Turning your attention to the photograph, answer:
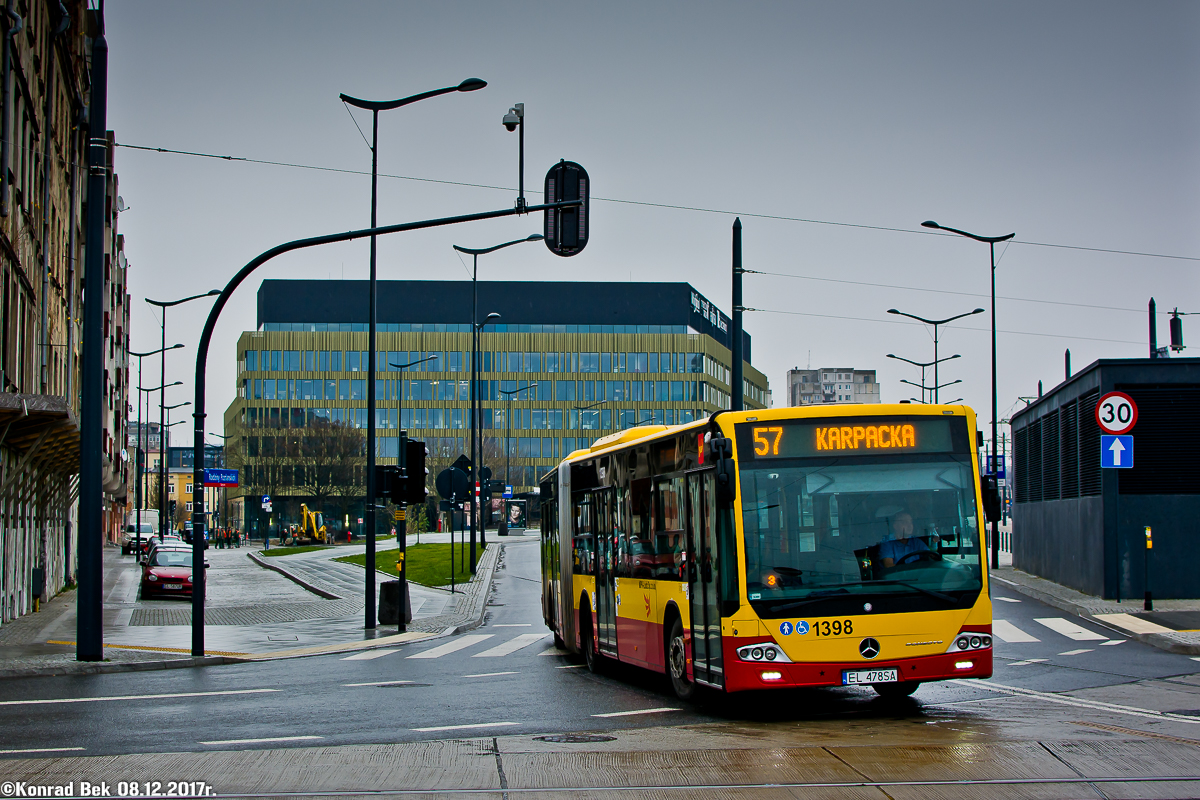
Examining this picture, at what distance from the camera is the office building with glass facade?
124 meters

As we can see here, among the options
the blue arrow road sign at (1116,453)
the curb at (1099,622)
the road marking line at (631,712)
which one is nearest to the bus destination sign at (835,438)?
the road marking line at (631,712)

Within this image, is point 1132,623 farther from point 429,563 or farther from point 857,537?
point 429,563

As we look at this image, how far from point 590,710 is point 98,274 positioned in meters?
9.90

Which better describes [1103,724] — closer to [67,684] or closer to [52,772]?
[52,772]

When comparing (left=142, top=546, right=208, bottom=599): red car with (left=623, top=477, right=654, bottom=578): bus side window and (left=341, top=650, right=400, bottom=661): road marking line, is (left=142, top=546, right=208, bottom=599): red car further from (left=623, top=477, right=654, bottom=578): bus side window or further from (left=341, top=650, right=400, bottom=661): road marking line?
(left=623, top=477, right=654, bottom=578): bus side window

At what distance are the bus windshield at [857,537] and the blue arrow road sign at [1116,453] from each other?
1563 cm

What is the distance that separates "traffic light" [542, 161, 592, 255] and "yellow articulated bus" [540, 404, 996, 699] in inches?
194

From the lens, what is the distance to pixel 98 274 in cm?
1866

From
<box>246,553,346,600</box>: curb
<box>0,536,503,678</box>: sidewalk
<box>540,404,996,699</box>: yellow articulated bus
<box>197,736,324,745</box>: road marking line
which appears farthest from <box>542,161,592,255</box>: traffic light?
<box>246,553,346,600</box>: curb

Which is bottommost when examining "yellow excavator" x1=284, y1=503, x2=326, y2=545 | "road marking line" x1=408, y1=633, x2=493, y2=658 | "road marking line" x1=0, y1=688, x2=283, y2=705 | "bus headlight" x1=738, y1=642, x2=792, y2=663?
"yellow excavator" x1=284, y1=503, x2=326, y2=545

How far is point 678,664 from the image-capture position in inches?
543

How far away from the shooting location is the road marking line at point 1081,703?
1192 centimetres

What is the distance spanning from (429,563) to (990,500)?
36422 mm

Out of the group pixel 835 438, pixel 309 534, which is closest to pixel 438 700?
pixel 835 438
